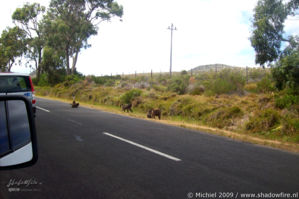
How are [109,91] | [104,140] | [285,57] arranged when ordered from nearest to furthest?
[104,140] → [285,57] → [109,91]

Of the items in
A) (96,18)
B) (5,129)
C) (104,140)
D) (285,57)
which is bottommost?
(104,140)

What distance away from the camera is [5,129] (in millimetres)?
2324

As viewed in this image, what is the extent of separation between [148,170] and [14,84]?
698cm

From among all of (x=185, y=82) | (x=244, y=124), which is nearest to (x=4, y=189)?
(x=244, y=124)

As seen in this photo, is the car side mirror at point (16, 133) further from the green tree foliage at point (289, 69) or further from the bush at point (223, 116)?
the green tree foliage at point (289, 69)

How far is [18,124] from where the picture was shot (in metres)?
2.52

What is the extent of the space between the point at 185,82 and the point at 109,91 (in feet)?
24.2

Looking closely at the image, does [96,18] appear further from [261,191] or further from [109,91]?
[261,191]

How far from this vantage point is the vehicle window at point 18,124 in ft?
7.94

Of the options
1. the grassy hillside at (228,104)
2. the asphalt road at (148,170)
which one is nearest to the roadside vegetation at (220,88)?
the grassy hillside at (228,104)

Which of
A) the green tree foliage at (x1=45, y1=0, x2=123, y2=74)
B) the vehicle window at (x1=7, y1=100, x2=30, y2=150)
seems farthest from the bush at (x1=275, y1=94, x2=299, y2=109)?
the green tree foliage at (x1=45, y1=0, x2=123, y2=74)

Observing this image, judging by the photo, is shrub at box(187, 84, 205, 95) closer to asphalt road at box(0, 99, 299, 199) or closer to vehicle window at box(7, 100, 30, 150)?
asphalt road at box(0, 99, 299, 199)

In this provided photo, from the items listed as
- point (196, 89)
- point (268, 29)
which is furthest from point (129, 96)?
point (268, 29)

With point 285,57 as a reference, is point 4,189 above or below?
below
